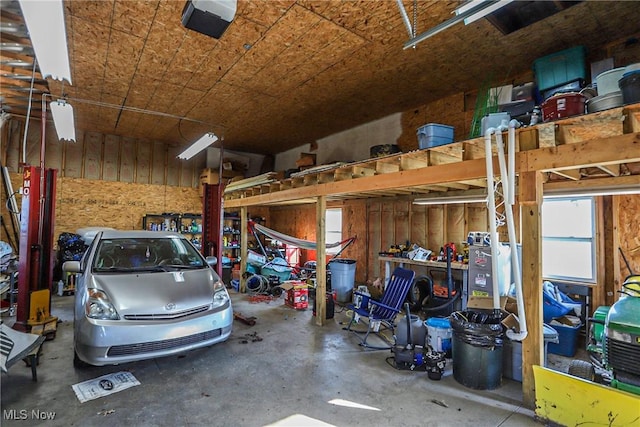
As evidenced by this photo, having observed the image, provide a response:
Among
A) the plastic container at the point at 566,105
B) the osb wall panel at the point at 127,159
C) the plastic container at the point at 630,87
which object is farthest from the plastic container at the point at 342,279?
the osb wall panel at the point at 127,159

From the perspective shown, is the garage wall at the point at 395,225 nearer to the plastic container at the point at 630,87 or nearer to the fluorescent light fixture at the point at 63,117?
the plastic container at the point at 630,87

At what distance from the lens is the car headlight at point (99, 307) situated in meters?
2.73

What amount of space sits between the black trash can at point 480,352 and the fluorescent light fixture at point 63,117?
213 inches

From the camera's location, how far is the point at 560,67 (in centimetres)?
392

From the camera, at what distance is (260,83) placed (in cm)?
509

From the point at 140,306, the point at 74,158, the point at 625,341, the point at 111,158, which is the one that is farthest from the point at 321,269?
the point at 74,158

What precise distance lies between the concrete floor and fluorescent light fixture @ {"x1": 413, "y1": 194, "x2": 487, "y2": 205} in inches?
97.4

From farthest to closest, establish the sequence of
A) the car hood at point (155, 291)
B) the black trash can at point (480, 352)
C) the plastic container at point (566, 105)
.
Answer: the black trash can at point (480, 352), the car hood at point (155, 291), the plastic container at point (566, 105)

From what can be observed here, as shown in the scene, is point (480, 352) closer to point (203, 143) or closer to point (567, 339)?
point (567, 339)

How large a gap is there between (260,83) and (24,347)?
4.30 m

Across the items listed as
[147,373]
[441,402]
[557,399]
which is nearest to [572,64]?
[557,399]

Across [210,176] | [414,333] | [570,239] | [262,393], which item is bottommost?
[262,393]

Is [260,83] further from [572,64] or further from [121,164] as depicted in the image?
[121,164]

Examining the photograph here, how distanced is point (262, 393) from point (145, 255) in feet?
6.78
